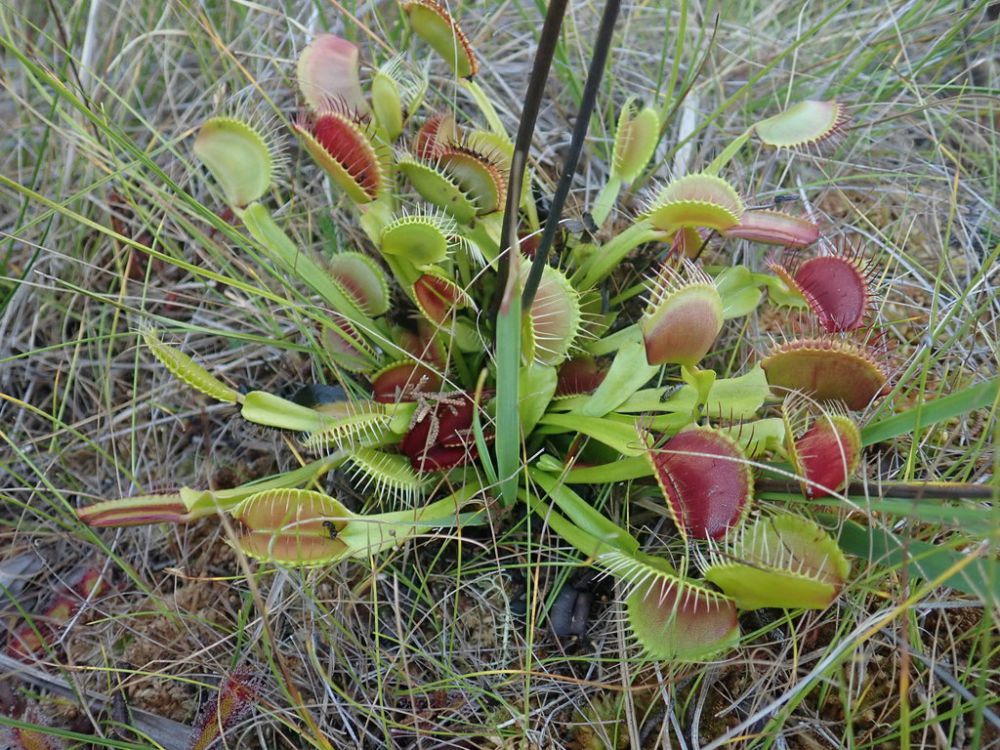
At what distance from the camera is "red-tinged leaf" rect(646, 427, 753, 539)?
Answer: 1.37 metres

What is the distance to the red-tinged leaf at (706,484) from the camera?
137 cm

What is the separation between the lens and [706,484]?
1376 millimetres

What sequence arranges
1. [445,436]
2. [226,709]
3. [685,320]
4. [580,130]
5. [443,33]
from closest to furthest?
[580,130], [685,320], [226,709], [445,436], [443,33]

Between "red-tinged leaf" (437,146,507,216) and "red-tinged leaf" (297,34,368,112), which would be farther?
"red-tinged leaf" (297,34,368,112)

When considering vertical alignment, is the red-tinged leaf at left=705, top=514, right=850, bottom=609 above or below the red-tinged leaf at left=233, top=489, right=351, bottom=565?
above

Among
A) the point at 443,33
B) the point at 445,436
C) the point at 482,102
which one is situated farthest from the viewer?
the point at 482,102

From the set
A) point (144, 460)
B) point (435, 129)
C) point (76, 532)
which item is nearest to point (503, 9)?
point (435, 129)

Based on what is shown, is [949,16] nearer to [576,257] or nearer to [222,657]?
[576,257]

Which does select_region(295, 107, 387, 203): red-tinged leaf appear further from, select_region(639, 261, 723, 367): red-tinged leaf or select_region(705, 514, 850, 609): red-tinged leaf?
select_region(705, 514, 850, 609): red-tinged leaf

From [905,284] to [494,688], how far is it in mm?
1522

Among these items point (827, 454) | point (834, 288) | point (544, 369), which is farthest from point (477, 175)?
point (827, 454)

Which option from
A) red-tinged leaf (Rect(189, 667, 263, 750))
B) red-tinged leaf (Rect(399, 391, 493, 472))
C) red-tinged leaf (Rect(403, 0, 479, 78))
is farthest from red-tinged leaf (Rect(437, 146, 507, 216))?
red-tinged leaf (Rect(189, 667, 263, 750))

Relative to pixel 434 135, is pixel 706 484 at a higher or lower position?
lower

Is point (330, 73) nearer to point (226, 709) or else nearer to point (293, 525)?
point (293, 525)
